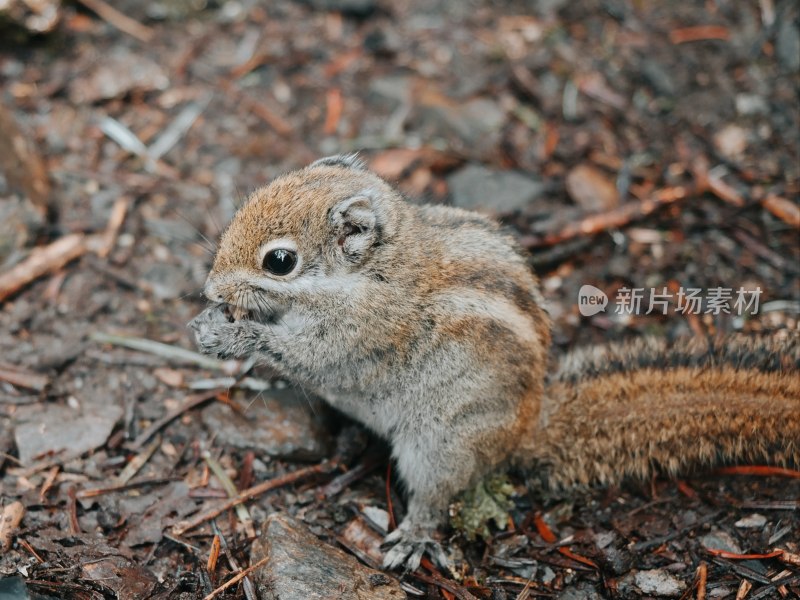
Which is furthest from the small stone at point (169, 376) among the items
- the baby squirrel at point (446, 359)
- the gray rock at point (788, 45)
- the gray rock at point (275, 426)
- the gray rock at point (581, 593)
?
the gray rock at point (788, 45)

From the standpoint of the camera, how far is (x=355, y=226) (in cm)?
367

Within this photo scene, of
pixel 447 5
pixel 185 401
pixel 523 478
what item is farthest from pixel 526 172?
pixel 185 401

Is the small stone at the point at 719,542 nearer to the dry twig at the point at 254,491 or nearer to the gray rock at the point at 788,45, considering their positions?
the dry twig at the point at 254,491

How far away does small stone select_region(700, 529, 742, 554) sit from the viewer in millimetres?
3732

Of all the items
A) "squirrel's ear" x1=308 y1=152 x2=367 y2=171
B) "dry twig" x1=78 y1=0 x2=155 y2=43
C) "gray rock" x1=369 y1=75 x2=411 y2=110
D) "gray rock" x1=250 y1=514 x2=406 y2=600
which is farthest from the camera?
"dry twig" x1=78 y1=0 x2=155 y2=43

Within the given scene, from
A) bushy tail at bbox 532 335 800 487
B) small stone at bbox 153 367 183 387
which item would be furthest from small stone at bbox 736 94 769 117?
small stone at bbox 153 367 183 387

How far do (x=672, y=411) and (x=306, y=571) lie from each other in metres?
1.85

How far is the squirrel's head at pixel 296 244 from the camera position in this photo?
3.61 metres

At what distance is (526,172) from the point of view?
5449mm

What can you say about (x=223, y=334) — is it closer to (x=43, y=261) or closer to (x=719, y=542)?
(x=43, y=261)

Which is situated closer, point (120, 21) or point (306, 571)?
point (306, 571)

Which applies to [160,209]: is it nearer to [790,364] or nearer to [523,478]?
[523,478]

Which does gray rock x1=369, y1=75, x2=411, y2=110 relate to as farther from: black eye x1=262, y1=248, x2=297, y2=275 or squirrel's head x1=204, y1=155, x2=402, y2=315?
black eye x1=262, y1=248, x2=297, y2=275

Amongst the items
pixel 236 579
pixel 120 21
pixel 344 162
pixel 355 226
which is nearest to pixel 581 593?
pixel 236 579
